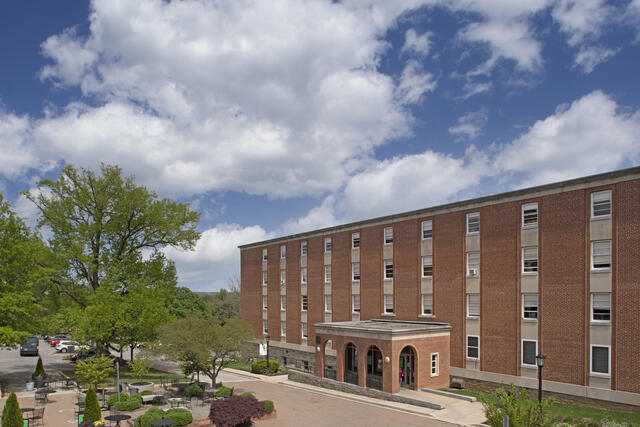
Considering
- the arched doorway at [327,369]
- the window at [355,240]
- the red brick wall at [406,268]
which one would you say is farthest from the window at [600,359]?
the window at [355,240]

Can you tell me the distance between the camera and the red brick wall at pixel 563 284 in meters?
26.8

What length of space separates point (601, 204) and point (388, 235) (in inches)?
661

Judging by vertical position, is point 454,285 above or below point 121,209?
below

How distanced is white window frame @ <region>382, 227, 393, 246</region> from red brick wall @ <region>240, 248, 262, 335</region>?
20.7 m

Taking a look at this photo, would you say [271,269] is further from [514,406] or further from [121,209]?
[514,406]

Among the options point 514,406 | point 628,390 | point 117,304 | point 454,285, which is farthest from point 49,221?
point 628,390

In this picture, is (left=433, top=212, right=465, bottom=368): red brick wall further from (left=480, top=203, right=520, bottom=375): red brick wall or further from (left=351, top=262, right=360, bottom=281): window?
(left=351, top=262, right=360, bottom=281): window

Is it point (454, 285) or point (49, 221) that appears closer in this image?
point (454, 285)

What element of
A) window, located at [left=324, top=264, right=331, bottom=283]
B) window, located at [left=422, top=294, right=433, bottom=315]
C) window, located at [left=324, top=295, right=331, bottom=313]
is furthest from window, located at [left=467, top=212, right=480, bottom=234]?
window, located at [left=324, top=295, right=331, bottom=313]

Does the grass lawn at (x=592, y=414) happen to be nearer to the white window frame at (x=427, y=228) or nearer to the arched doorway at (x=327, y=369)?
the white window frame at (x=427, y=228)

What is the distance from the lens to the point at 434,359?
3259 centimetres

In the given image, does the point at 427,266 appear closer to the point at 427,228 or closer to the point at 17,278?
the point at 427,228

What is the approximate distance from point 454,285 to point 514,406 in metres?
16.6

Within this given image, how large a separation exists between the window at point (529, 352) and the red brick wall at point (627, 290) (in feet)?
14.4
